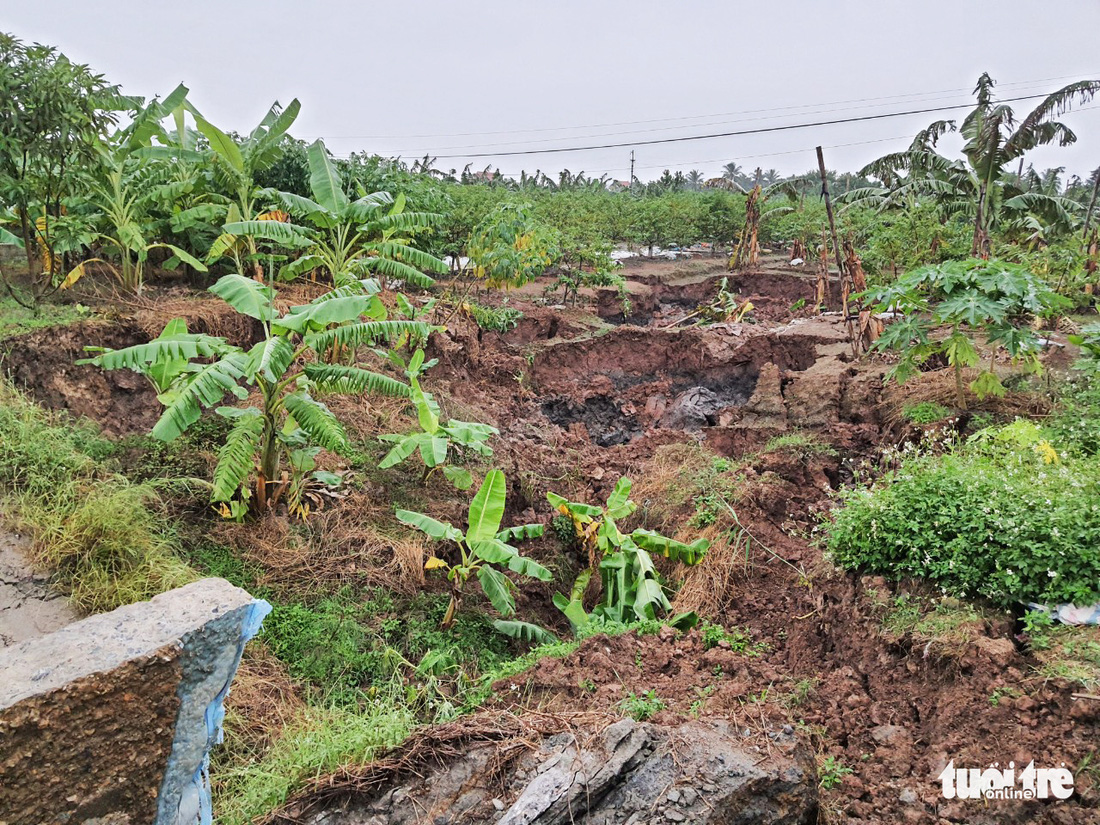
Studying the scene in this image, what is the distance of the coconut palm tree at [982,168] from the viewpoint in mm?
11289

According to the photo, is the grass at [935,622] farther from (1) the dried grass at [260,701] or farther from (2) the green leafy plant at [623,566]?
(1) the dried grass at [260,701]

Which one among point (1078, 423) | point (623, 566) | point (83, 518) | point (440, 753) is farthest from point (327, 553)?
point (1078, 423)

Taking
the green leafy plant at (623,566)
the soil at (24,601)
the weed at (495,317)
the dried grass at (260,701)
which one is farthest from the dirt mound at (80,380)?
the weed at (495,317)

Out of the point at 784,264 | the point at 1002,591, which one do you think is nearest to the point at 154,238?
the point at 1002,591

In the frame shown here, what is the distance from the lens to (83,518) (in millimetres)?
4754

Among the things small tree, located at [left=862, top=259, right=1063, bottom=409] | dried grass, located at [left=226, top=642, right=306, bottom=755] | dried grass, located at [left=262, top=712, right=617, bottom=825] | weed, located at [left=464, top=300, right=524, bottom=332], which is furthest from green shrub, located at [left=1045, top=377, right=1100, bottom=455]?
weed, located at [left=464, top=300, right=524, bottom=332]

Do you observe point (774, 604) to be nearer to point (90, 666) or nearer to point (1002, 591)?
point (1002, 591)

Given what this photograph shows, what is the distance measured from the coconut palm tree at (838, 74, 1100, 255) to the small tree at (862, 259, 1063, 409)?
4530mm

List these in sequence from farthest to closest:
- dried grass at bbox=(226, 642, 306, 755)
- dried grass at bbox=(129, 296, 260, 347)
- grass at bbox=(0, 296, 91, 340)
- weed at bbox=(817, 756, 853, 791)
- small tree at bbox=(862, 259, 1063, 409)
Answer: dried grass at bbox=(129, 296, 260, 347) < small tree at bbox=(862, 259, 1063, 409) < grass at bbox=(0, 296, 91, 340) < dried grass at bbox=(226, 642, 306, 755) < weed at bbox=(817, 756, 853, 791)

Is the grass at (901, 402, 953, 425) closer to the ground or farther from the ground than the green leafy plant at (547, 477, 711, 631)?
farther from the ground

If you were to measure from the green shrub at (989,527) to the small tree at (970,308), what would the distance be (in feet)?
5.70

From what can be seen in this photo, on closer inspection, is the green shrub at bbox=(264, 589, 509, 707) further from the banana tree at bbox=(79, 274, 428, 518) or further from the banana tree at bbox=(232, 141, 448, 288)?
the banana tree at bbox=(232, 141, 448, 288)

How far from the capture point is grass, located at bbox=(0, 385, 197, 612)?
4648 millimetres

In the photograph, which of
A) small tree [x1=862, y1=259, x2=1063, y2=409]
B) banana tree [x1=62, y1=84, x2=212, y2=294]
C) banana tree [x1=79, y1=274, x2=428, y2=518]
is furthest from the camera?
banana tree [x1=62, y1=84, x2=212, y2=294]
